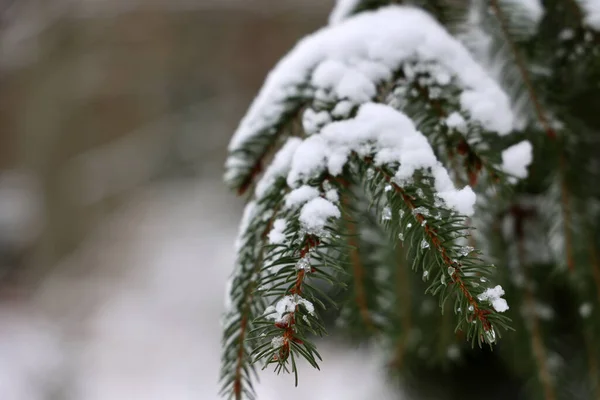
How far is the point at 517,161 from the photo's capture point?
385 millimetres

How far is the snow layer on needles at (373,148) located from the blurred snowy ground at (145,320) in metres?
0.51

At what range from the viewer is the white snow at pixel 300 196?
12.8 inches

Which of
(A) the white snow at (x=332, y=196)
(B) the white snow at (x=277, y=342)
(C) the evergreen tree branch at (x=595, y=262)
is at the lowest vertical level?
(B) the white snow at (x=277, y=342)

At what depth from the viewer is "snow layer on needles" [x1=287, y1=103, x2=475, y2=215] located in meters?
0.33

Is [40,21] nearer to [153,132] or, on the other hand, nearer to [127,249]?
[153,132]

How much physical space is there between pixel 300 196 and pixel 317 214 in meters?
0.02

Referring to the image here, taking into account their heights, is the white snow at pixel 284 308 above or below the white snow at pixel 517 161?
below

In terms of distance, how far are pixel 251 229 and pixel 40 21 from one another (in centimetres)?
457

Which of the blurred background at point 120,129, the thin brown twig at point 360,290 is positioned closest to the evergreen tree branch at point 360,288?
the thin brown twig at point 360,290

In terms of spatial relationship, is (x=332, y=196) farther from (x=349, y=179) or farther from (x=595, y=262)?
(x=595, y=262)

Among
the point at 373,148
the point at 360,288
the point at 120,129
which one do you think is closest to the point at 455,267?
the point at 373,148

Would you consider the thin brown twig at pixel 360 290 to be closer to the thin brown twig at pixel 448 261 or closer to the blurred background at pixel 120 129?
the thin brown twig at pixel 448 261

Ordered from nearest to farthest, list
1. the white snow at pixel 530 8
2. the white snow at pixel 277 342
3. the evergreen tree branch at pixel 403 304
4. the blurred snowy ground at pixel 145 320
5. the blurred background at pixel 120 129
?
the white snow at pixel 277 342 → the white snow at pixel 530 8 → the evergreen tree branch at pixel 403 304 → the blurred snowy ground at pixel 145 320 → the blurred background at pixel 120 129

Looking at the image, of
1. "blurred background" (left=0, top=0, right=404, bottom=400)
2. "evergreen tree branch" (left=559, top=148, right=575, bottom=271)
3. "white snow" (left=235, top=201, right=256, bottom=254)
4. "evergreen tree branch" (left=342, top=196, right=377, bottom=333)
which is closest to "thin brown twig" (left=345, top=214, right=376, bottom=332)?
"evergreen tree branch" (left=342, top=196, right=377, bottom=333)
